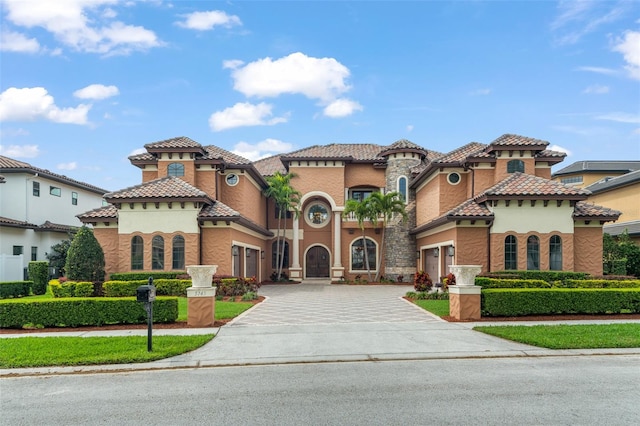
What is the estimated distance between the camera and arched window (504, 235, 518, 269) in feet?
70.1

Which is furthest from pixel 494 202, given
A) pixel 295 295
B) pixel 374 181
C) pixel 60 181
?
pixel 60 181

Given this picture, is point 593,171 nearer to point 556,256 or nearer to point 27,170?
point 556,256

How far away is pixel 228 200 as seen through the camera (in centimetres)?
2769

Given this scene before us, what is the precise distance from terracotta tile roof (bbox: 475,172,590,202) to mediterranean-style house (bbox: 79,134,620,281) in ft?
0.16

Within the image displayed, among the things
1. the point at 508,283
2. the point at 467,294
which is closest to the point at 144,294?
the point at 467,294

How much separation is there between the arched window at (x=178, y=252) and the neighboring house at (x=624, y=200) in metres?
28.2

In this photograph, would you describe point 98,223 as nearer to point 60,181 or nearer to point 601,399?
point 60,181

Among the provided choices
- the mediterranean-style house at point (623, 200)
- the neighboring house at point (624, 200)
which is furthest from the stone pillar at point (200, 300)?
the neighboring house at point (624, 200)

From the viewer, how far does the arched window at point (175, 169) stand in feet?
85.8

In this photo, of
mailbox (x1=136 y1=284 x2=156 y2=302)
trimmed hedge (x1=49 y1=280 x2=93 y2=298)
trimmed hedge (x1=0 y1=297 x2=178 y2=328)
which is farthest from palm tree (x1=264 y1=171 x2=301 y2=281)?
mailbox (x1=136 y1=284 x2=156 y2=302)

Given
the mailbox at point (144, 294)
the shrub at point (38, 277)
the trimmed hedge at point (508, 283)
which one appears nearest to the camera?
the mailbox at point (144, 294)

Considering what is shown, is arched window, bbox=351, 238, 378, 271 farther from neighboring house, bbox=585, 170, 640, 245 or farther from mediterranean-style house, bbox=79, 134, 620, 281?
neighboring house, bbox=585, 170, 640, 245

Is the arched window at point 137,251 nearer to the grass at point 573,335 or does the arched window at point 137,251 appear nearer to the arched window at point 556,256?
the grass at point 573,335

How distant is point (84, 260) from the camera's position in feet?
61.8
